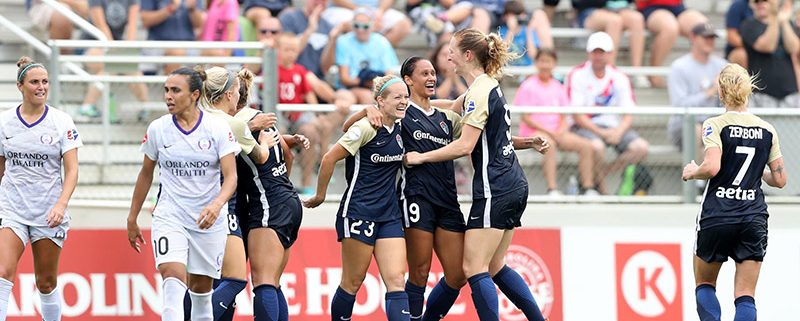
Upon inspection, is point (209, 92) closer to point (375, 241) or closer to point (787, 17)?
point (375, 241)

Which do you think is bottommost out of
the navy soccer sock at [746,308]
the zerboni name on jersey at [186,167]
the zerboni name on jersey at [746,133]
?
the navy soccer sock at [746,308]

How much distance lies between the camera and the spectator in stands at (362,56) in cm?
1340

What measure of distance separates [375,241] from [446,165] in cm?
73

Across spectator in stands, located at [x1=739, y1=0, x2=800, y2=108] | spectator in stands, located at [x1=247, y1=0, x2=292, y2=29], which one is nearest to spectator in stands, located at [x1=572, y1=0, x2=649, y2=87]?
spectator in stands, located at [x1=739, y1=0, x2=800, y2=108]

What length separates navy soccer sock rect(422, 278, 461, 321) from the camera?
993cm

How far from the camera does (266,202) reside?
9625 mm

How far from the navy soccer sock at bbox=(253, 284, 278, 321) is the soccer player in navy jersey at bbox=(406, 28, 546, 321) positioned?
132 centimetres

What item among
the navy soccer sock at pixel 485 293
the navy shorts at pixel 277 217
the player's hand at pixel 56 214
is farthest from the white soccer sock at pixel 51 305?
the navy soccer sock at pixel 485 293

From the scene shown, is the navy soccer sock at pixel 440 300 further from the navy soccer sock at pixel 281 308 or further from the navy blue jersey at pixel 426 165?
the navy soccer sock at pixel 281 308

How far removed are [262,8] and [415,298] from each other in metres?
5.13

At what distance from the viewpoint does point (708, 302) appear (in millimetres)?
9758

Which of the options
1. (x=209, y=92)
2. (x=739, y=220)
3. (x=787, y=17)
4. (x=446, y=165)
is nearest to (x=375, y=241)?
(x=446, y=165)

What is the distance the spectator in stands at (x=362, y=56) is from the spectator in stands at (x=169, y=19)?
1.52 meters

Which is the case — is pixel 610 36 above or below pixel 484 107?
above
